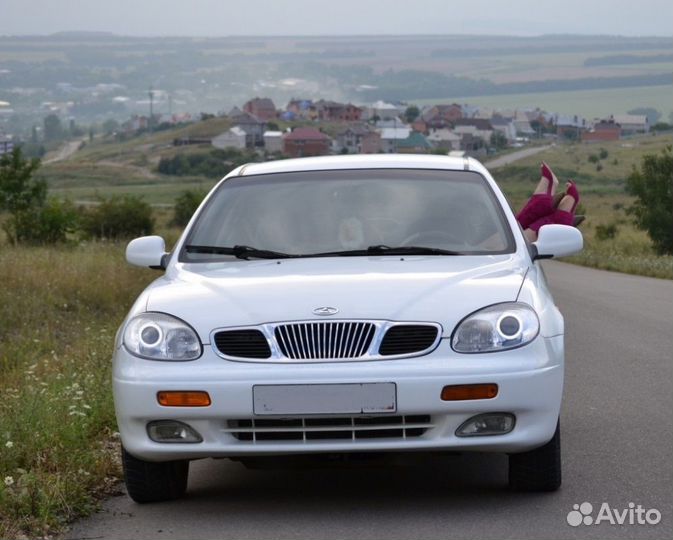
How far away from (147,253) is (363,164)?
1.27m

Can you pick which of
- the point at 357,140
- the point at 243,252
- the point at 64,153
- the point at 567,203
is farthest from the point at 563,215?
the point at 64,153

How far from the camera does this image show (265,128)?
528ft

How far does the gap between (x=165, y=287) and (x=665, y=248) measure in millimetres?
44408

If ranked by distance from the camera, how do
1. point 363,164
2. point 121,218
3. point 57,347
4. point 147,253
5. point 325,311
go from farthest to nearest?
point 121,218, point 57,347, point 363,164, point 147,253, point 325,311

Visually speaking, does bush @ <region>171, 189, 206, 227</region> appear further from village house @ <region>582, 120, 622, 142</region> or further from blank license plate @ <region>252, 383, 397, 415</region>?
village house @ <region>582, 120, 622, 142</region>

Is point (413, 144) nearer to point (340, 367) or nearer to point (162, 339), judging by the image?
point (162, 339)

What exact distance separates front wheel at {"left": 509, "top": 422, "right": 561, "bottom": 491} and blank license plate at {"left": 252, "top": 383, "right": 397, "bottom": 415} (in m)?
0.75

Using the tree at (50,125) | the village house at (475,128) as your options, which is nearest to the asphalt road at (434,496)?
the village house at (475,128)

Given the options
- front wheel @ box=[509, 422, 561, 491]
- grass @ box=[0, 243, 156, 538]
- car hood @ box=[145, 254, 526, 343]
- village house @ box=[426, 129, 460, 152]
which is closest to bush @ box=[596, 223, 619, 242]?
grass @ box=[0, 243, 156, 538]

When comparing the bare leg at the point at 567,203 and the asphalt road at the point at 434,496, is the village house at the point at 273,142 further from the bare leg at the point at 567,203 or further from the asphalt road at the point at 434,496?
the asphalt road at the point at 434,496

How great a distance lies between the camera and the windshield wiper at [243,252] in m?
7.03

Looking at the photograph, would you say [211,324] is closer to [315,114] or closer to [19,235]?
[19,235]

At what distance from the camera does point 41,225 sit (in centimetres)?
3306

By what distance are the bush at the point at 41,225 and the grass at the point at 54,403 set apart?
1468 cm
